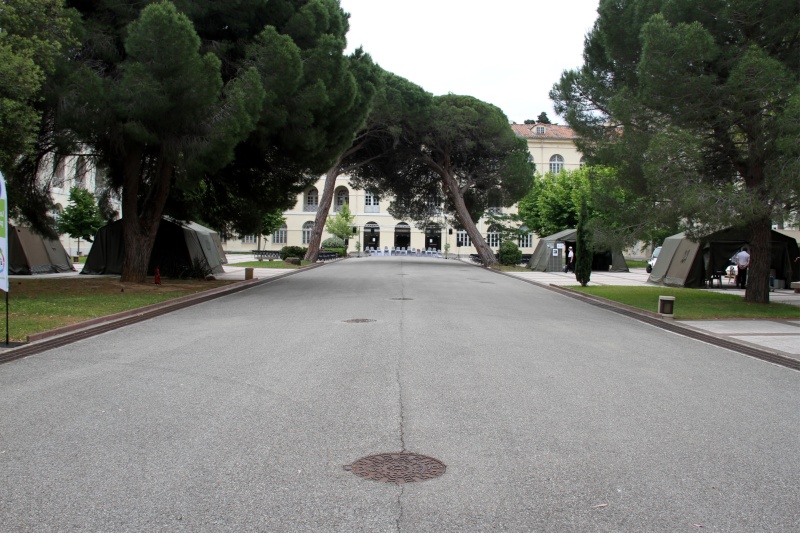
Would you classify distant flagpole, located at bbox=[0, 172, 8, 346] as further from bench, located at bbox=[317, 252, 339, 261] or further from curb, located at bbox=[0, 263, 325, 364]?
bench, located at bbox=[317, 252, 339, 261]

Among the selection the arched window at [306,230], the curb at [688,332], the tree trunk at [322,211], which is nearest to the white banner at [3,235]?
the curb at [688,332]

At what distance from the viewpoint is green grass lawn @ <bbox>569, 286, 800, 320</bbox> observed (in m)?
15.8

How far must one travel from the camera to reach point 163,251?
89.5ft

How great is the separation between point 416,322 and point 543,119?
8926cm

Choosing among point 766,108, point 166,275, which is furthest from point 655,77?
point 166,275

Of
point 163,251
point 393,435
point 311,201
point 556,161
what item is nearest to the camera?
point 393,435

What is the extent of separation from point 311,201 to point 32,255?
53094mm

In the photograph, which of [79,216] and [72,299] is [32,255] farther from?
[72,299]

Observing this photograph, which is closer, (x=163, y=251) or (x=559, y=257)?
(x=163, y=251)

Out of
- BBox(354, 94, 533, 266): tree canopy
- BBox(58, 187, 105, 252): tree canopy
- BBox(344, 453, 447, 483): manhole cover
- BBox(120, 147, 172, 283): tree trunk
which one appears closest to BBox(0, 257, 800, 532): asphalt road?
BBox(344, 453, 447, 483): manhole cover

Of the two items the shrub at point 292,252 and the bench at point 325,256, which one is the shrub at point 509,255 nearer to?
Result: the shrub at point 292,252

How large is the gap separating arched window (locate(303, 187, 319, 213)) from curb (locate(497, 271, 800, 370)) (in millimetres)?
59373

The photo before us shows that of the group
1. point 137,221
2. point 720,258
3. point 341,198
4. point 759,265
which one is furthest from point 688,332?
point 341,198

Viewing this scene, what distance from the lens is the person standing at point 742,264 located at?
25.6 m
